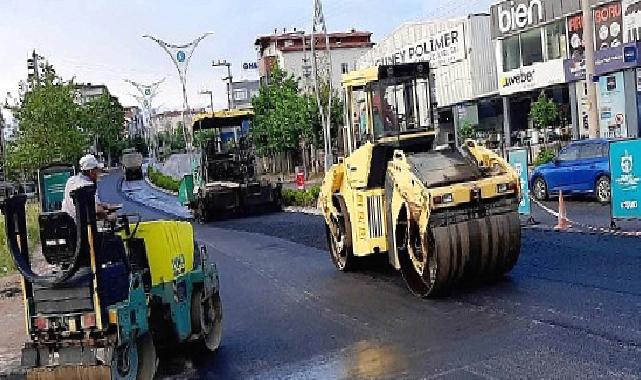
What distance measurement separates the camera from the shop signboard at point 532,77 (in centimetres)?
3591

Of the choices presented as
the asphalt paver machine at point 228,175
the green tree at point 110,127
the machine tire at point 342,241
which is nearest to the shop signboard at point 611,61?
the asphalt paver machine at point 228,175

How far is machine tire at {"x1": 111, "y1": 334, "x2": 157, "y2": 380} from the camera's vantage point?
712 cm

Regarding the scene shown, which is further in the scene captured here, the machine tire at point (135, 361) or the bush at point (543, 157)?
the bush at point (543, 157)

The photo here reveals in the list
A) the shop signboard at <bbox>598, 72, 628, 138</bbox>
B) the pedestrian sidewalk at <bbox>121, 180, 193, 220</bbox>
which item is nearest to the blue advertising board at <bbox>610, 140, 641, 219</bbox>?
the shop signboard at <bbox>598, 72, 628, 138</bbox>

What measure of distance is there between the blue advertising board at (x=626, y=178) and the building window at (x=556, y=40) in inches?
858

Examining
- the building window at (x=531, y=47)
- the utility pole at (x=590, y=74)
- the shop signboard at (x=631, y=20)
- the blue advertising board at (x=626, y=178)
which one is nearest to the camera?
the blue advertising board at (x=626, y=178)

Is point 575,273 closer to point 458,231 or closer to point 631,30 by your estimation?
point 458,231

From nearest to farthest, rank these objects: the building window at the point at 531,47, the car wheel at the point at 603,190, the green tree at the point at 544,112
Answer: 1. the car wheel at the point at 603,190
2. the green tree at the point at 544,112
3. the building window at the point at 531,47

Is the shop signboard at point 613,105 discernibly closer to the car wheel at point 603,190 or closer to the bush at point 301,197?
the bush at point 301,197

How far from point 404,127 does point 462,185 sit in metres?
2.18

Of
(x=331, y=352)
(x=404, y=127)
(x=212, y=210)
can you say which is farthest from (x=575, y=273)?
(x=212, y=210)

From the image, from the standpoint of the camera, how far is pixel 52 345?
715 cm

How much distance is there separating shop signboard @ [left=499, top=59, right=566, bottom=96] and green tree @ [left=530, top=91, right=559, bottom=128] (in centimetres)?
71

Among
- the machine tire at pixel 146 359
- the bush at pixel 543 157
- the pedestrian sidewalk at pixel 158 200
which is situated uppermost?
the bush at pixel 543 157
